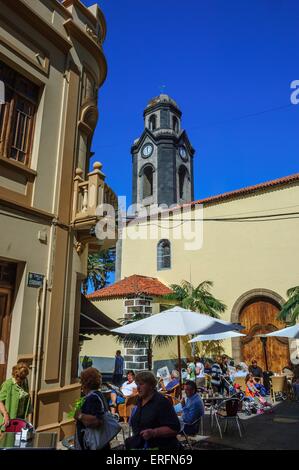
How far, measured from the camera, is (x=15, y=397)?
17.4ft

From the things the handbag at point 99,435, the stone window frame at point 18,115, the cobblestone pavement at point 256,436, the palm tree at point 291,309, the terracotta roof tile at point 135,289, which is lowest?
the cobblestone pavement at point 256,436

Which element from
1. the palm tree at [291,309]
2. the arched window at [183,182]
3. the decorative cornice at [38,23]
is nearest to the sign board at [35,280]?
the decorative cornice at [38,23]

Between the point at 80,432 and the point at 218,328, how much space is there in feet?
15.7

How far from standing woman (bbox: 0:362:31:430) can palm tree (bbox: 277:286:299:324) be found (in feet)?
42.9

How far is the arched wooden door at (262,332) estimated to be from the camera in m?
17.7

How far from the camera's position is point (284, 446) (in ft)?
23.6

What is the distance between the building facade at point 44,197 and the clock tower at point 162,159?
22887 millimetres

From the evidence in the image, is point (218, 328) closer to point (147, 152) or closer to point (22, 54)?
point (22, 54)

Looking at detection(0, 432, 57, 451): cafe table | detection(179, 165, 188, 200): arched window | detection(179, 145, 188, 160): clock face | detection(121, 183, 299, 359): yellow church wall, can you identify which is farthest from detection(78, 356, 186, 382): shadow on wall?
detection(179, 145, 188, 160): clock face

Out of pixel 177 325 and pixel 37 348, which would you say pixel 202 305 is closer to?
pixel 177 325

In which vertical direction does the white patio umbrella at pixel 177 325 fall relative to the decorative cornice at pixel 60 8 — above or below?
below

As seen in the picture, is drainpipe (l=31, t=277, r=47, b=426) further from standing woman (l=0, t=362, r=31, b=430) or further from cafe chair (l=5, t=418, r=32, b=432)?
cafe chair (l=5, t=418, r=32, b=432)

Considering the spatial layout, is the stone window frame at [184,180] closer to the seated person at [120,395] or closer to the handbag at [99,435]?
the seated person at [120,395]
